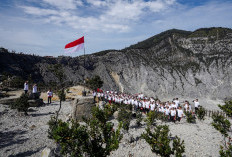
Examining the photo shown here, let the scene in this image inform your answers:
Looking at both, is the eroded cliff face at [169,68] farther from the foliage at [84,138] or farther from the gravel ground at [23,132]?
the foliage at [84,138]

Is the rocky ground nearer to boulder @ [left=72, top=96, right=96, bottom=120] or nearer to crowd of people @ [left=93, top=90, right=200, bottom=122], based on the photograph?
crowd of people @ [left=93, top=90, right=200, bottom=122]

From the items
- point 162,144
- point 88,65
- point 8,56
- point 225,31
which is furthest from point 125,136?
point 225,31

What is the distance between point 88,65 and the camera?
58438 mm

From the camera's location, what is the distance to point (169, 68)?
6419 cm

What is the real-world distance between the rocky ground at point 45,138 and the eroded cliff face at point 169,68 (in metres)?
36.3

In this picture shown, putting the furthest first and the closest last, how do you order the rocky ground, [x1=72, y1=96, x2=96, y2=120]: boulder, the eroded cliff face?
the eroded cliff face → [x1=72, y1=96, x2=96, y2=120]: boulder → the rocky ground

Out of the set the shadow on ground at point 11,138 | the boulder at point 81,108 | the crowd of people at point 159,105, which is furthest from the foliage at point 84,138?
the crowd of people at point 159,105

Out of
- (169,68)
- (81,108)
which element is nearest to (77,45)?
(81,108)

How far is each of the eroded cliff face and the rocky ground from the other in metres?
36.3

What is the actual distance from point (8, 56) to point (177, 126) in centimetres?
4342

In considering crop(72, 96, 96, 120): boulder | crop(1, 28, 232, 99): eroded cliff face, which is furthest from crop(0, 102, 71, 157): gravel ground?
crop(1, 28, 232, 99): eroded cliff face

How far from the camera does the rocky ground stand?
9180 mm

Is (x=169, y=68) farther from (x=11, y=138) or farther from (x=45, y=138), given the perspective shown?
(x=11, y=138)

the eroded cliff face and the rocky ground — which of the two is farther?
the eroded cliff face
